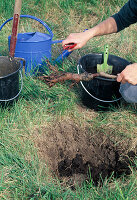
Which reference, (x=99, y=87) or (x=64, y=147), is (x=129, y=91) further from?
(x=64, y=147)

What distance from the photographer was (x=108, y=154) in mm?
2088

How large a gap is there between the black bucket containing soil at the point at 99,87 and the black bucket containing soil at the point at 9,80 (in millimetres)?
570

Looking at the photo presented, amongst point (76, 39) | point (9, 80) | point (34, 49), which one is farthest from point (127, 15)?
point (9, 80)

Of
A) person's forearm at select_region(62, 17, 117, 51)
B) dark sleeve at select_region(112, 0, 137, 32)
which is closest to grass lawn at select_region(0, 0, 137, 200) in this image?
person's forearm at select_region(62, 17, 117, 51)

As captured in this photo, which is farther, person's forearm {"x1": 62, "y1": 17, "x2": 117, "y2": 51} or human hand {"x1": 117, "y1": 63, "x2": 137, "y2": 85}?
person's forearm {"x1": 62, "y1": 17, "x2": 117, "y2": 51}

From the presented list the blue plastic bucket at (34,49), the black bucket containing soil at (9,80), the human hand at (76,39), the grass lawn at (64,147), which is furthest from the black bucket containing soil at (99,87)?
the black bucket containing soil at (9,80)

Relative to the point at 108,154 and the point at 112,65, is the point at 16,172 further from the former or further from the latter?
the point at 112,65

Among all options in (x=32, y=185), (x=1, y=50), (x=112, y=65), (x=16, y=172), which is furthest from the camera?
(x=1, y=50)

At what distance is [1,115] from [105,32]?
1.19 meters

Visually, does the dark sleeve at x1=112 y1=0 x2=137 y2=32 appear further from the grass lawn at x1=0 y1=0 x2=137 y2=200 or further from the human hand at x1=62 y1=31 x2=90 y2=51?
the grass lawn at x1=0 y1=0 x2=137 y2=200

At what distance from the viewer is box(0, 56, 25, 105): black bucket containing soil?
78.8 inches

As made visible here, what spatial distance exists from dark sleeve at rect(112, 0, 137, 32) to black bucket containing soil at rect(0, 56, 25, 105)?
0.98 metres

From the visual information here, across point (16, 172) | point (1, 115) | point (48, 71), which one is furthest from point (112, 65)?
point (16, 172)

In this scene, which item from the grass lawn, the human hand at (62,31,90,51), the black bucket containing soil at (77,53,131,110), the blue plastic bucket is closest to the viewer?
the grass lawn
